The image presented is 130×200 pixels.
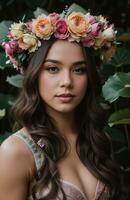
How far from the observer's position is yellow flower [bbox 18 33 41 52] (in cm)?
249

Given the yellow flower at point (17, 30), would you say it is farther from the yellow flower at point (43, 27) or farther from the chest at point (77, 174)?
the chest at point (77, 174)

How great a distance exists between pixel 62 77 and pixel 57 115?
0.57ft

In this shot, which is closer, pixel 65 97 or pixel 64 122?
pixel 65 97

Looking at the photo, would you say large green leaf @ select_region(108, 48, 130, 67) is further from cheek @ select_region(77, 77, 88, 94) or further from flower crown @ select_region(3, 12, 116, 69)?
cheek @ select_region(77, 77, 88, 94)

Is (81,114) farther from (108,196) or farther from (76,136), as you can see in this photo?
(108,196)

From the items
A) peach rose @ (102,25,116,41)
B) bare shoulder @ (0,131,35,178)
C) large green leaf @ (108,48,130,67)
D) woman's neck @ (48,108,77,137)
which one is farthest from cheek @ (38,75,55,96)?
large green leaf @ (108,48,130,67)

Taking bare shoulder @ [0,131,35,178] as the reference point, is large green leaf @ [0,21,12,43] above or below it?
above

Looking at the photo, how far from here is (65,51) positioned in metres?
2.45

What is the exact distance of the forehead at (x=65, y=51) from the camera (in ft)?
7.99

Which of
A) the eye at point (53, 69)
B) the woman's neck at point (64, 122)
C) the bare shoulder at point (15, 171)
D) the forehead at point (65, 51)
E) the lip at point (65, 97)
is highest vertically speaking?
the forehead at point (65, 51)

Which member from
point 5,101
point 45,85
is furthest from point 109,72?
point 45,85

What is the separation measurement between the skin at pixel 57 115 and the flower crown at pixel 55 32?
4cm

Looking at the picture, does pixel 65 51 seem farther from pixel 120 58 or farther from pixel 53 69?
pixel 120 58

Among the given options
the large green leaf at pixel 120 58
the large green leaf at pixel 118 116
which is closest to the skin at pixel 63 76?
the large green leaf at pixel 118 116
